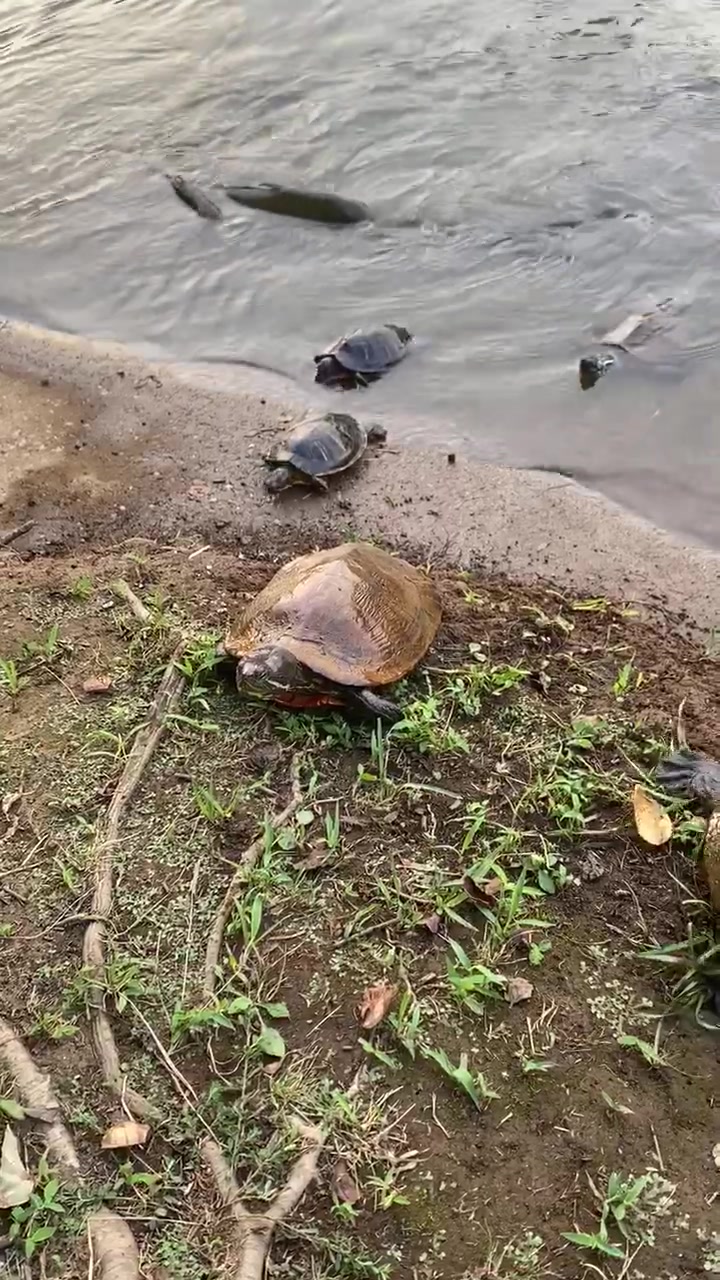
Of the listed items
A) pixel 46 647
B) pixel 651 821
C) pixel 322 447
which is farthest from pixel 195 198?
pixel 651 821

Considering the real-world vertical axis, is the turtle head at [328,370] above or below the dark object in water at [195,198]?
below

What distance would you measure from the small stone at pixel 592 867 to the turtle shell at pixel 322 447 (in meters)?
2.84

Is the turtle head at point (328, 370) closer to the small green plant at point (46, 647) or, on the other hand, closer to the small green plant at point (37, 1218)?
the small green plant at point (46, 647)

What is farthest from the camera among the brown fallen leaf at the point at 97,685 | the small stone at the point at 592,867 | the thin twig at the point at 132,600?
the thin twig at the point at 132,600

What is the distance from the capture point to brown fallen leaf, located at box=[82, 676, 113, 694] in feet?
12.8

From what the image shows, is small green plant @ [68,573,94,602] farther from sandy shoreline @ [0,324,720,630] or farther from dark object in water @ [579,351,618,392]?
dark object in water @ [579,351,618,392]

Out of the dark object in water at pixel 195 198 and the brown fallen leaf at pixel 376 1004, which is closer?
the brown fallen leaf at pixel 376 1004

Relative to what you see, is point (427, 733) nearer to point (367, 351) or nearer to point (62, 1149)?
→ point (62, 1149)

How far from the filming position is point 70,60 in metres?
9.99

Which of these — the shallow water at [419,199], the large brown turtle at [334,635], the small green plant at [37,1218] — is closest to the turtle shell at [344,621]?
the large brown turtle at [334,635]

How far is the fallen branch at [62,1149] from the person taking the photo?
7.81ft

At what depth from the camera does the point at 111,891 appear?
3.19 meters

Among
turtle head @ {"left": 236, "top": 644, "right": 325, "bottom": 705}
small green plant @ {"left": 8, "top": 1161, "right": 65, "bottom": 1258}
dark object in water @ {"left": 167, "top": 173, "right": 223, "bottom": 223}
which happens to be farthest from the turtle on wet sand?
dark object in water @ {"left": 167, "top": 173, "right": 223, "bottom": 223}

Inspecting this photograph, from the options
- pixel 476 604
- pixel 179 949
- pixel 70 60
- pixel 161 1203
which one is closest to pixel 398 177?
pixel 70 60
